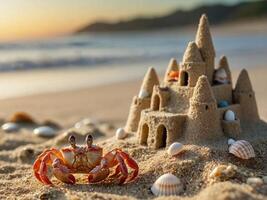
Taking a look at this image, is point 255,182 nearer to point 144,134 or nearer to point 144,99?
point 144,134

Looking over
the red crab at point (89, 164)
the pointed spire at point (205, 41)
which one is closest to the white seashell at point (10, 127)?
the red crab at point (89, 164)

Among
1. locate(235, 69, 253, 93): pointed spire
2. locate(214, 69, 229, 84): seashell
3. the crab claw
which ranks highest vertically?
locate(214, 69, 229, 84): seashell

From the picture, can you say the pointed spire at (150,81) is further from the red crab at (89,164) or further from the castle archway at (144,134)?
the red crab at (89,164)

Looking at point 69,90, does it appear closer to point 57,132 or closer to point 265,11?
point 57,132

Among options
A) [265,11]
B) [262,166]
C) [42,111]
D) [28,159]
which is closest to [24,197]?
[28,159]

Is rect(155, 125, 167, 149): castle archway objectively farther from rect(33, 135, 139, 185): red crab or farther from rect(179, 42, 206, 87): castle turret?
rect(179, 42, 206, 87): castle turret

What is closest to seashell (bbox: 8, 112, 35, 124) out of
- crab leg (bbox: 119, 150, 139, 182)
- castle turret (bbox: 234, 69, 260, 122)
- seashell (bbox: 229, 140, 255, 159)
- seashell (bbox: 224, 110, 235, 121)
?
castle turret (bbox: 234, 69, 260, 122)

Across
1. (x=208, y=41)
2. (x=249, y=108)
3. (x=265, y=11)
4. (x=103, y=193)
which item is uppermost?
(x=265, y=11)
